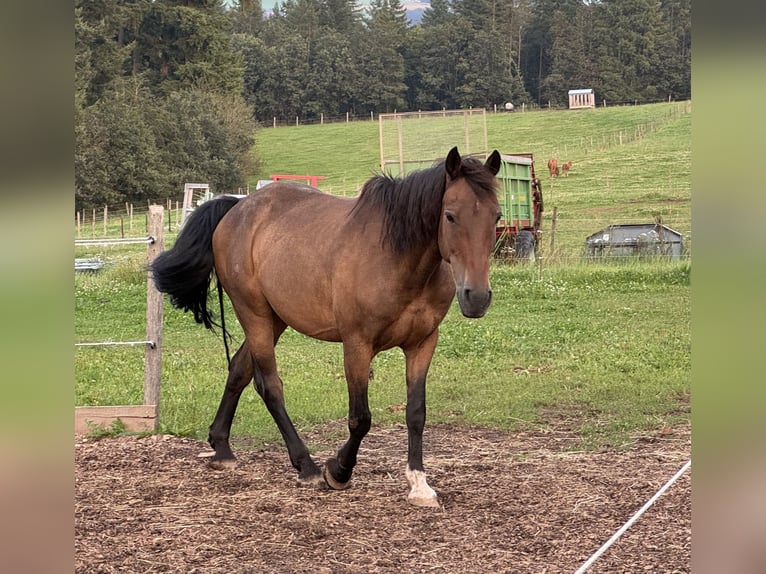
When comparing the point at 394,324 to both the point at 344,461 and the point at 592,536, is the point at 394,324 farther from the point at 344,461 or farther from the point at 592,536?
the point at 592,536

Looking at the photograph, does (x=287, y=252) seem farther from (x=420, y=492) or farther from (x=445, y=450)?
(x=445, y=450)

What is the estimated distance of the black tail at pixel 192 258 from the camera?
18.5 feet

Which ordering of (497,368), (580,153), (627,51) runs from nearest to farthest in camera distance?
(497,368)
(580,153)
(627,51)

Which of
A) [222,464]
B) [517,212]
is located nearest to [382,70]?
[517,212]

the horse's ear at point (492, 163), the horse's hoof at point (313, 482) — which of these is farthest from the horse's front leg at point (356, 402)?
the horse's ear at point (492, 163)

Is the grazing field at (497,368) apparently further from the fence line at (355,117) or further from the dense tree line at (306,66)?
the fence line at (355,117)

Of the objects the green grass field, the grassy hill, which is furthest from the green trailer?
the grassy hill

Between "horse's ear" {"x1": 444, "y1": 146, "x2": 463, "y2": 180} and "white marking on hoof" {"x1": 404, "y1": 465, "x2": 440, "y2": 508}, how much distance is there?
5.33 ft

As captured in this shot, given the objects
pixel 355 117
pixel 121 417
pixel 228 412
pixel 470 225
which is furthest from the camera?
pixel 355 117

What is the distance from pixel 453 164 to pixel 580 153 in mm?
33978

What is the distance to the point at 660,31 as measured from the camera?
39.3 m

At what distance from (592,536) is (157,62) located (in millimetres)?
34526

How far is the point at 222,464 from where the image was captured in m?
5.27
